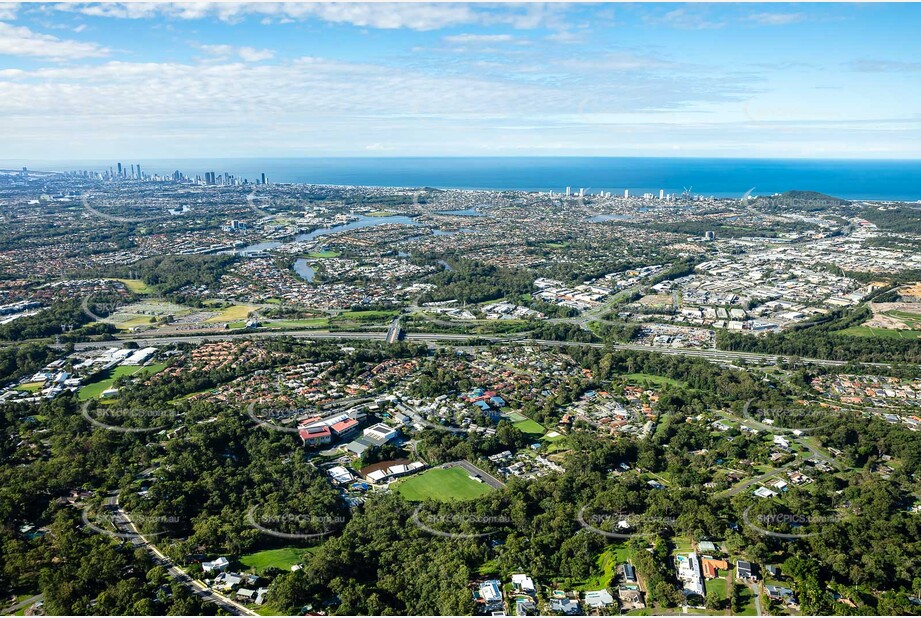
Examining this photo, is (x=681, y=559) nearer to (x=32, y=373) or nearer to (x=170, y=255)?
(x=32, y=373)

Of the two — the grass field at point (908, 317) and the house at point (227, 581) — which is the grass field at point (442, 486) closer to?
the house at point (227, 581)

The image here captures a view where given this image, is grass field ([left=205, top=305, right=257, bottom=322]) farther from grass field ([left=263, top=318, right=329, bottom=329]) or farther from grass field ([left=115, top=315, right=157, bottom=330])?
grass field ([left=115, top=315, right=157, bottom=330])

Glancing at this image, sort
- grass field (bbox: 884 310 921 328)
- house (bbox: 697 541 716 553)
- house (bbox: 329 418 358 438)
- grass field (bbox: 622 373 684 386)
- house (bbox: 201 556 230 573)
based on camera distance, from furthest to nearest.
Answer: grass field (bbox: 884 310 921 328) < grass field (bbox: 622 373 684 386) < house (bbox: 329 418 358 438) < house (bbox: 697 541 716 553) < house (bbox: 201 556 230 573)

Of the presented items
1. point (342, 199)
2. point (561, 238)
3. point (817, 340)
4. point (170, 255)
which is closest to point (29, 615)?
point (817, 340)

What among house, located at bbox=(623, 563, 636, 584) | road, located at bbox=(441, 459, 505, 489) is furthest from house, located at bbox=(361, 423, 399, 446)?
house, located at bbox=(623, 563, 636, 584)

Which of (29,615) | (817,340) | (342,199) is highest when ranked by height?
(342,199)

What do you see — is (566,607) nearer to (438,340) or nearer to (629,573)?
(629,573)

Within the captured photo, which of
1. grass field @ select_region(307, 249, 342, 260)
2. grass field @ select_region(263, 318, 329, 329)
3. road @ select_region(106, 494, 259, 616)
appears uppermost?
grass field @ select_region(307, 249, 342, 260)
